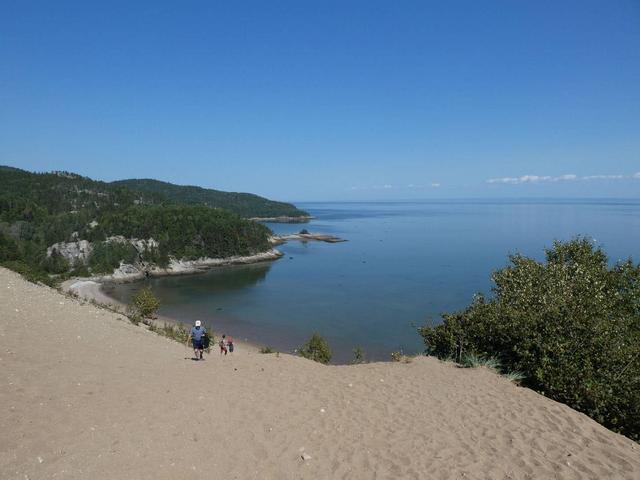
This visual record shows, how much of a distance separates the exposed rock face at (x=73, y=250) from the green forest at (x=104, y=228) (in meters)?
0.89

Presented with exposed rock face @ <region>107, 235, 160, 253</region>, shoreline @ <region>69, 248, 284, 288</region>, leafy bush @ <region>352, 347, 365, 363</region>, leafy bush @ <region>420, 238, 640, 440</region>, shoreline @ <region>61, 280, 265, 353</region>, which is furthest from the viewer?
exposed rock face @ <region>107, 235, 160, 253</region>

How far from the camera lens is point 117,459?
22.9ft

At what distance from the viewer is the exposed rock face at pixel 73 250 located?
79938mm

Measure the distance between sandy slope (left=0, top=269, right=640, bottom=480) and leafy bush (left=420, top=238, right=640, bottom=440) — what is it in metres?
1.21

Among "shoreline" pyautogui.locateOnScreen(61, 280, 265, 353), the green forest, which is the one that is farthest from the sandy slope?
Answer: the green forest

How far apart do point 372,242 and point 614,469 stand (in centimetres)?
11917

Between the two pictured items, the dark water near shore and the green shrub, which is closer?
the green shrub

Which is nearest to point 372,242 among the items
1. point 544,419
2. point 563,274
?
point 563,274

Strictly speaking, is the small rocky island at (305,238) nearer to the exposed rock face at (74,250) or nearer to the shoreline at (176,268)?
the shoreline at (176,268)

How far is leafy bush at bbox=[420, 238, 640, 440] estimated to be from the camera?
35.4 ft

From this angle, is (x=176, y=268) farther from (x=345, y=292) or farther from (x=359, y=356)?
(x=359, y=356)

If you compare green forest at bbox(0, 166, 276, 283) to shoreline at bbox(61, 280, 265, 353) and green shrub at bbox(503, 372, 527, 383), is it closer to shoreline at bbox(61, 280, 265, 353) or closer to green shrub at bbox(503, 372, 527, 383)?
shoreline at bbox(61, 280, 265, 353)

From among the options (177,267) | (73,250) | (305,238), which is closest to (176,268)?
(177,267)

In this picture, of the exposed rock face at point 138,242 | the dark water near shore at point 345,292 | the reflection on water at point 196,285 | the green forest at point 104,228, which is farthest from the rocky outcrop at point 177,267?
the exposed rock face at point 138,242
